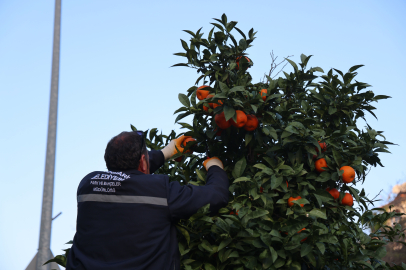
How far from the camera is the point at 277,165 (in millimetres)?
2166

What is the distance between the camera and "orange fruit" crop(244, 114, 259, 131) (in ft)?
7.20

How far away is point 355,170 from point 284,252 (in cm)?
78

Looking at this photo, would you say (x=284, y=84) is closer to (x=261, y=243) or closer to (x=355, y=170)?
(x=355, y=170)

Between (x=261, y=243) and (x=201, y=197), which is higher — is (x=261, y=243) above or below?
below

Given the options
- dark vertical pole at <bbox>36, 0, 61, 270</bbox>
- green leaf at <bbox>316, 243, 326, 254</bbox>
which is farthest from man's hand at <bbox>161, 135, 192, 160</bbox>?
dark vertical pole at <bbox>36, 0, 61, 270</bbox>

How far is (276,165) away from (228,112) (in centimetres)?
46

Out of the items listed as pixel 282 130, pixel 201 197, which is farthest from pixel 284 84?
pixel 201 197

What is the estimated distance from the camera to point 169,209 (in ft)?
6.61

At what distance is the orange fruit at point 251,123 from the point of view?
7.20 ft

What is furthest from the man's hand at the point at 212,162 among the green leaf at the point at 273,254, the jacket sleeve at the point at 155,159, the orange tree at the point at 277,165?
the green leaf at the point at 273,254

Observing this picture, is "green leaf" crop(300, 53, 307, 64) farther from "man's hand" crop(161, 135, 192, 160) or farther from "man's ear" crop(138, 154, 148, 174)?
"man's ear" crop(138, 154, 148, 174)

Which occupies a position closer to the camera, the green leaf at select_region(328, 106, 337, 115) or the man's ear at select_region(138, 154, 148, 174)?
the man's ear at select_region(138, 154, 148, 174)

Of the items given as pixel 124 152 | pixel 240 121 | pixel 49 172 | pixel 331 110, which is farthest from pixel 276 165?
pixel 49 172

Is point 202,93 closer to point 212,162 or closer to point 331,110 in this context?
point 212,162
